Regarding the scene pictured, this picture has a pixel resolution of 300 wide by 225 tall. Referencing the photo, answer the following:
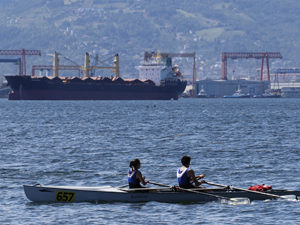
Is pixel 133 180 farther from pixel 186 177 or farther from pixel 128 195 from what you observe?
pixel 186 177

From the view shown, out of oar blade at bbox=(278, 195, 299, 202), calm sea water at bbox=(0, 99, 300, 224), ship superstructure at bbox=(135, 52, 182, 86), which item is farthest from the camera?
ship superstructure at bbox=(135, 52, 182, 86)

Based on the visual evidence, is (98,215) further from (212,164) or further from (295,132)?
(295,132)

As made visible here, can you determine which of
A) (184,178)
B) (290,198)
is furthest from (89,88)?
(184,178)

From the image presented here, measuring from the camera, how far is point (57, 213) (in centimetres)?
1814

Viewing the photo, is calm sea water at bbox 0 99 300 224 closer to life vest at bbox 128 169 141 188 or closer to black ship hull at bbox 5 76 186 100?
life vest at bbox 128 169 141 188

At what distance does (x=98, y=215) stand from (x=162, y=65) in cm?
13374

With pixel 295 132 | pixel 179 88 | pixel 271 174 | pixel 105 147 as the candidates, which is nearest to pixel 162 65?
pixel 179 88

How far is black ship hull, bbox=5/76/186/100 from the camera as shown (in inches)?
5108

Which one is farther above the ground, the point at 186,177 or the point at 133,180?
the point at 186,177

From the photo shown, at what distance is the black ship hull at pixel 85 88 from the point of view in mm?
129750

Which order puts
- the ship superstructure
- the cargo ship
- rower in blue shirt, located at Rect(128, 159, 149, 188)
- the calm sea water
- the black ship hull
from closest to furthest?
the calm sea water, rower in blue shirt, located at Rect(128, 159, 149, 188), the black ship hull, the cargo ship, the ship superstructure

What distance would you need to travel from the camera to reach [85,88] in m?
134


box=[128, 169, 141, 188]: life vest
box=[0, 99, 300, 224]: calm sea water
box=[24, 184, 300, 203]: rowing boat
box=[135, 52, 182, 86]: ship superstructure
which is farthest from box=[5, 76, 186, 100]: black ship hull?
box=[128, 169, 141, 188]: life vest

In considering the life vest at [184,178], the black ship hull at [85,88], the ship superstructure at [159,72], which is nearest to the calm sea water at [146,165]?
the life vest at [184,178]
